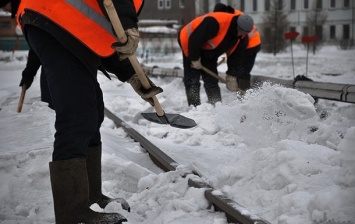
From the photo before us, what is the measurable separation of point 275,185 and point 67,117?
1.29m

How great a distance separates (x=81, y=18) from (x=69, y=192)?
35.4 inches

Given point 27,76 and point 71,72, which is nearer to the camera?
point 71,72

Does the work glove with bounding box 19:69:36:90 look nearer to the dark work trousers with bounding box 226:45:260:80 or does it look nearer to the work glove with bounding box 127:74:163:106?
the dark work trousers with bounding box 226:45:260:80

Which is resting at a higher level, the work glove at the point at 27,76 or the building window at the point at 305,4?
the work glove at the point at 27,76

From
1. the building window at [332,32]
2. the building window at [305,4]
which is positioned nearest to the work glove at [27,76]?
the building window at [305,4]

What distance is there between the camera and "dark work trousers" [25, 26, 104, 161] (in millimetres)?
2402

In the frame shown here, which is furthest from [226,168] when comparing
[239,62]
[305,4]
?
[305,4]

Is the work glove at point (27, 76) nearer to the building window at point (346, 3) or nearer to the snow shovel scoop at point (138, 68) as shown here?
the snow shovel scoop at point (138, 68)

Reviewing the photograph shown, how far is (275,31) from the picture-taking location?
38406 millimetres

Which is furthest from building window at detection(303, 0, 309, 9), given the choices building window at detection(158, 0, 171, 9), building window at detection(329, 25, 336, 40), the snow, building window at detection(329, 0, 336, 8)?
the snow

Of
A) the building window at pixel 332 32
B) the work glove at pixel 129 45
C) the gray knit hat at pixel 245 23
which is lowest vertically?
the building window at pixel 332 32

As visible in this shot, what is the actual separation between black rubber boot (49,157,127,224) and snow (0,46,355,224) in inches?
12.7

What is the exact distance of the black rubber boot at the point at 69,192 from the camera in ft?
8.03

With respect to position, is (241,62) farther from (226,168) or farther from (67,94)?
(67,94)
